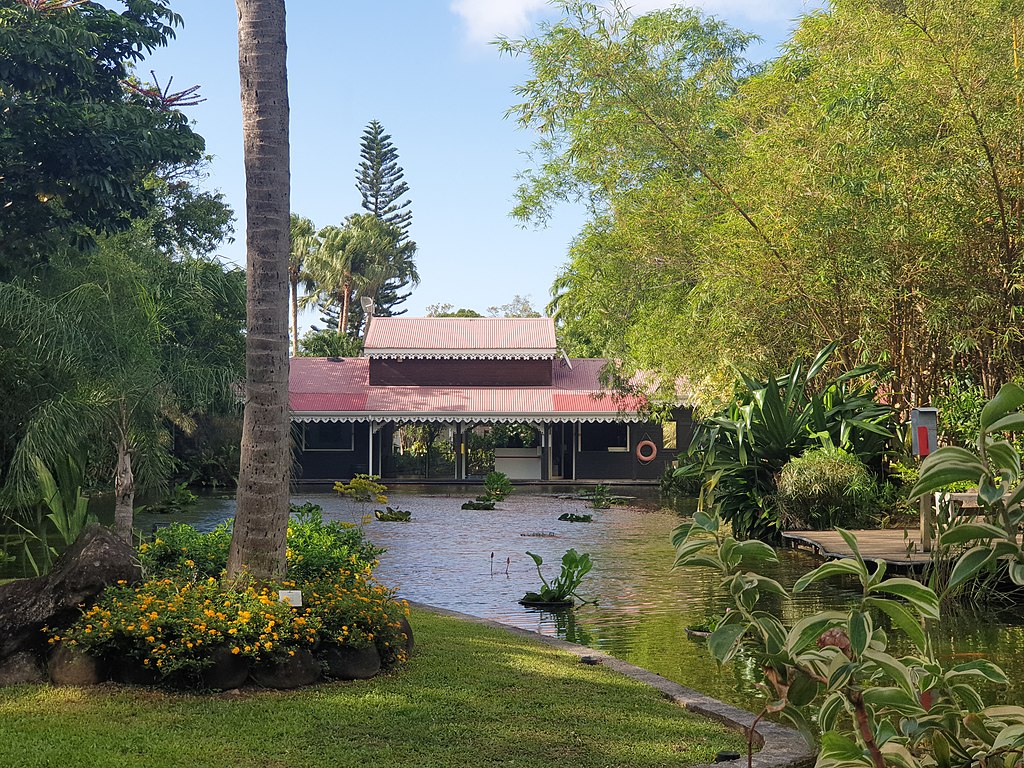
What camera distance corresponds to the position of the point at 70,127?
14672 mm

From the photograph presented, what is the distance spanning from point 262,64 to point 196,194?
1037 inches

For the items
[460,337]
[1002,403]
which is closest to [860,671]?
[1002,403]

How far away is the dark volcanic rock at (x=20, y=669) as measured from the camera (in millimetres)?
5961

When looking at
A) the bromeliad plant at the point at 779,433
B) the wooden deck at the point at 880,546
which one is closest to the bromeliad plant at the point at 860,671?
the wooden deck at the point at 880,546

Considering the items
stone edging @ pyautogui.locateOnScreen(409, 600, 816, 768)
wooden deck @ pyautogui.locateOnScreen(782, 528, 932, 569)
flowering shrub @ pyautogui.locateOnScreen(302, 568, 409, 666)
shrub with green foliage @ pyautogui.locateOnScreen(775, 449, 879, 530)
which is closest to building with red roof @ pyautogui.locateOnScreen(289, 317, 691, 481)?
shrub with green foliage @ pyautogui.locateOnScreen(775, 449, 879, 530)

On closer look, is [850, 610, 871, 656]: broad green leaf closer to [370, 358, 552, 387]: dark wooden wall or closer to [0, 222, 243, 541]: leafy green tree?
[0, 222, 243, 541]: leafy green tree

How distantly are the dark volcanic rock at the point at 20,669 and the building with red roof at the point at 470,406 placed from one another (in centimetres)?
2590

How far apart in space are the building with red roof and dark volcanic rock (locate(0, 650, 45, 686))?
25905mm

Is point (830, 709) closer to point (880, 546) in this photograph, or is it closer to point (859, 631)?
point (859, 631)

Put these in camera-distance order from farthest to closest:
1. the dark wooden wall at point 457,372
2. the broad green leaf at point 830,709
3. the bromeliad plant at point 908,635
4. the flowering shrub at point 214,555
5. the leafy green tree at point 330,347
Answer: the leafy green tree at point 330,347, the dark wooden wall at point 457,372, the flowering shrub at point 214,555, the broad green leaf at point 830,709, the bromeliad plant at point 908,635

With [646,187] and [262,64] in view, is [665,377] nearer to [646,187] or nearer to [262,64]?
[646,187]

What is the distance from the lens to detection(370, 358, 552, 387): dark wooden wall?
3588 cm

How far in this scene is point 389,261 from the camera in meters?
55.3

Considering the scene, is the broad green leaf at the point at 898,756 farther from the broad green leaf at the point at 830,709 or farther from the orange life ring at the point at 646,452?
the orange life ring at the point at 646,452
